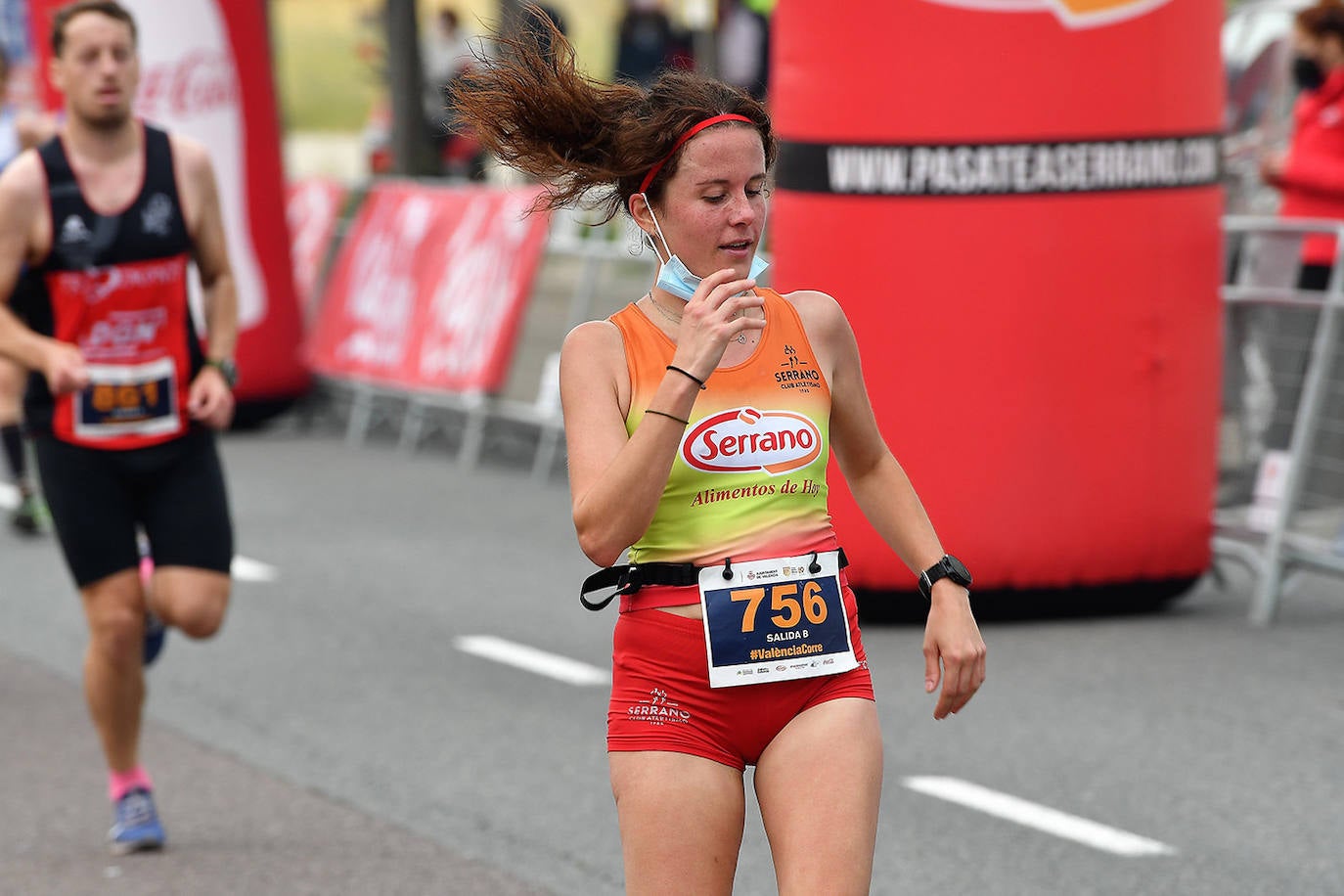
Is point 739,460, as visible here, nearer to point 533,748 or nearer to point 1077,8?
point 533,748

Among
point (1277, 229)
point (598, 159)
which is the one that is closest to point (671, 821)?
point (598, 159)

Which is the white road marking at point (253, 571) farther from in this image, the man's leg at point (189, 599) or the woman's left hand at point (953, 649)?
the woman's left hand at point (953, 649)

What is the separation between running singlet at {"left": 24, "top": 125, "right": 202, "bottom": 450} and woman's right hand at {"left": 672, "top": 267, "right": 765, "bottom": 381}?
288 centimetres

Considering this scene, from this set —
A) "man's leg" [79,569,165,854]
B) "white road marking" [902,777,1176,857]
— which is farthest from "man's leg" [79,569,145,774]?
"white road marking" [902,777,1176,857]

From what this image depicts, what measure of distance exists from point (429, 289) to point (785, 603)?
32.1ft

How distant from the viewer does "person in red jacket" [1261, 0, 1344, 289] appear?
8914 millimetres

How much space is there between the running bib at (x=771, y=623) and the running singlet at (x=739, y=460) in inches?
1.3

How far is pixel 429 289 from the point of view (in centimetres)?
1291

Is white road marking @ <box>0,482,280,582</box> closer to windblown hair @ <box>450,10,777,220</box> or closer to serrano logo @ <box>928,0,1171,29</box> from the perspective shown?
serrano logo @ <box>928,0,1171,29</box>

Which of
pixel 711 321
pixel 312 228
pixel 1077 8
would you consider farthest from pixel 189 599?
pixel 312 228

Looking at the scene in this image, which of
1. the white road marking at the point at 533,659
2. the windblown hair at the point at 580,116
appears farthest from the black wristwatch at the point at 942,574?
the white road marking at the point at 533,659

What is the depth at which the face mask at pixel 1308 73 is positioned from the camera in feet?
30.6

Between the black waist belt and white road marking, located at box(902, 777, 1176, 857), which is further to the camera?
white road marking, located at box(902, 777, 1176, 857)

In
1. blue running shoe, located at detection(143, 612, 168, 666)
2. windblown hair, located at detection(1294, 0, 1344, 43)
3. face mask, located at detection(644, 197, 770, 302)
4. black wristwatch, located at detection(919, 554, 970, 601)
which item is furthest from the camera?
windblown hair, located at detection(1294, 0, 1344, 43)
